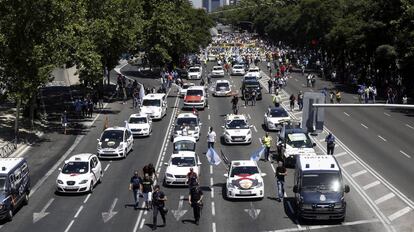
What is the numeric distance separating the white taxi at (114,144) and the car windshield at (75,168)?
7476 mm

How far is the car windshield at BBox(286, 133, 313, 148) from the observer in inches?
1501

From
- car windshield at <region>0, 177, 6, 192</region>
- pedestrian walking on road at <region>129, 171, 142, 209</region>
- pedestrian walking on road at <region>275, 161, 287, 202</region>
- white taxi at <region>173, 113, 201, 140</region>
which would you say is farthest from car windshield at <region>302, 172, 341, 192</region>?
white taxi at <region>173, 113, 201, 140</region>

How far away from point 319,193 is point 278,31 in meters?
145

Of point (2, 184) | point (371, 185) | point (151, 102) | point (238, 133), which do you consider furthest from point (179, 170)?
point (151, 102)

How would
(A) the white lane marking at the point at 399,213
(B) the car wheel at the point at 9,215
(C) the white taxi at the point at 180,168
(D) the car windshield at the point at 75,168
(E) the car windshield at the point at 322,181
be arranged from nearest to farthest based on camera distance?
(E) the car windshield at the point at 322,181 → (B) the car wheel at the point at 9,215 → (A) the white lane marking at the point at 399,213 → (D) the car windshield at the point at 75,168 → (C) the white taxi at the point at 180,168

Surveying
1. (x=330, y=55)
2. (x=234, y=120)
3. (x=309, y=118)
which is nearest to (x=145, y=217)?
(x=309, y=118)

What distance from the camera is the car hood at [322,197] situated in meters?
26.6

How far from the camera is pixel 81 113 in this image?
58.9 m

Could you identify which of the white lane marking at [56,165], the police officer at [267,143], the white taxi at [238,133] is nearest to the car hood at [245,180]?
the police officer at [267,143]

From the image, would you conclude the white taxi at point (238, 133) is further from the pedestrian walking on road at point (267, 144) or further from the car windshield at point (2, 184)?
the car windshield at point (2, 184)

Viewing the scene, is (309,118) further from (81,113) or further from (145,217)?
(81,113)

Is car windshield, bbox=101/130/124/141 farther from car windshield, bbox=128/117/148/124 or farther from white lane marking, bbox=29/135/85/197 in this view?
car windshield, bbox=128/117/148/124

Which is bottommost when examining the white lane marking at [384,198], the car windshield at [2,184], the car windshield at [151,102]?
the white lane marking at [384,198]

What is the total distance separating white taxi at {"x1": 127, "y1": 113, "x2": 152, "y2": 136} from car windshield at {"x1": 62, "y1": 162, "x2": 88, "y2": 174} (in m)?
15.0
